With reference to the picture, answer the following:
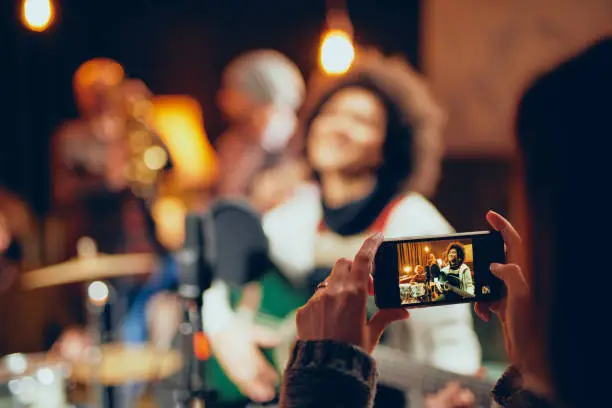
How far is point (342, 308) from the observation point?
0.68 metres

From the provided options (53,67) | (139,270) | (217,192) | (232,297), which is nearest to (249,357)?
(232,297)

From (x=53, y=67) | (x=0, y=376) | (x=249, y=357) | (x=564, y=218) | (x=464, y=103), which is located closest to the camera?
(x=564, y=218)

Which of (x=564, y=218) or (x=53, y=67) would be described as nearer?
(x=564, y=218)

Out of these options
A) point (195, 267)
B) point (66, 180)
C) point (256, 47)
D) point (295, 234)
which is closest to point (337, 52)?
point (295, 234)

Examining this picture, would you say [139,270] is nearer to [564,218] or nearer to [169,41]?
[169,41]

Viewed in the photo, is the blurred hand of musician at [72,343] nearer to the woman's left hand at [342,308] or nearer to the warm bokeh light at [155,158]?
the warm bokeh light at [155,158]

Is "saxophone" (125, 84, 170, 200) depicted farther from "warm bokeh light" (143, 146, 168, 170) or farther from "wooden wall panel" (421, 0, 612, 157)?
"wooden wall panel" (421, 0, 612, 157)

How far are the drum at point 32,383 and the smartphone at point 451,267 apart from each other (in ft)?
4.94

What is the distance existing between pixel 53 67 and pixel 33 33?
209mm

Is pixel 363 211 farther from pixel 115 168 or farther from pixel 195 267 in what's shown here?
pixel 115 168

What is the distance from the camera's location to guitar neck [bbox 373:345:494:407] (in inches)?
52.2

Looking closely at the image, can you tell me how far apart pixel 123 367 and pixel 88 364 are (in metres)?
0.12

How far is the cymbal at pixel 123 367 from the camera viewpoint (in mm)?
2271

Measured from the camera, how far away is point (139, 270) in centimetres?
306
